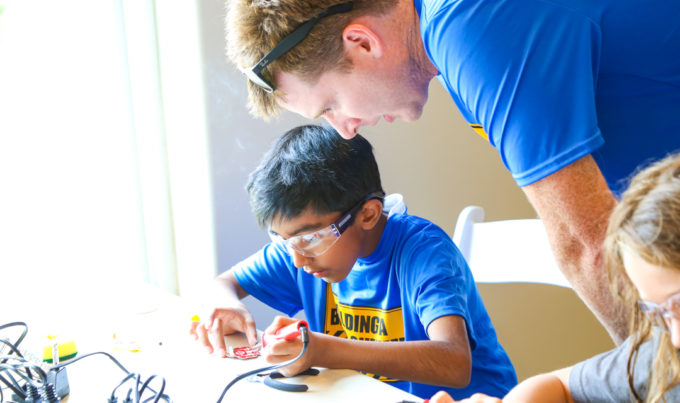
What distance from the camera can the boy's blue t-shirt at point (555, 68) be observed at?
745mm

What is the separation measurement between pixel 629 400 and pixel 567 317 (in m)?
1.47

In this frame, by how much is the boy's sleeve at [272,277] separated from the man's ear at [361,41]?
59 centimetres

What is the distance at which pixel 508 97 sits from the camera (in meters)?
0.76

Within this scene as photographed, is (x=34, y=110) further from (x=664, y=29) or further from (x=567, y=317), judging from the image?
(x=567, y=317)

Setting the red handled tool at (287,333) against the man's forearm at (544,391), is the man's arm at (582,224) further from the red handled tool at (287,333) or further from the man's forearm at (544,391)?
the red handled tool at (287,333)

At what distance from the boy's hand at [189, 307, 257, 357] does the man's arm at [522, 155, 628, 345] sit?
604 millimetres

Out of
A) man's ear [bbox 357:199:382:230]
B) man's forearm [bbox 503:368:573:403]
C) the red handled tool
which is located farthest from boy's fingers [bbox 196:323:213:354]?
man's forearm [bbox 503:368:573:403]

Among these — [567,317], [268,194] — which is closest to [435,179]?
[567,317]

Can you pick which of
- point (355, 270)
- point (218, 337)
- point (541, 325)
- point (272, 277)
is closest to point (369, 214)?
point (355, 270)

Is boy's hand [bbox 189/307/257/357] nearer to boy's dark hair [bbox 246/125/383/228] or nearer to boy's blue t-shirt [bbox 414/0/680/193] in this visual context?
boy's dark hair [bbox 246/125/383/228]

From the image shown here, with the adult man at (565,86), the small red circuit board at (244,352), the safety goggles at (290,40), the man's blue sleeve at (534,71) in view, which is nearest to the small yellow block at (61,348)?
the small red circuit board at (244,352)

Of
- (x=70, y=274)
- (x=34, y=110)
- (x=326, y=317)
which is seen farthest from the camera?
(x=70, y=274)

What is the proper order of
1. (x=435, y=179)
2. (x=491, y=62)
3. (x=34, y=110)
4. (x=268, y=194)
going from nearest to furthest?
(x=491, y=62)
(x=268, y=194)
(x=34, y=110)
(x=435, y=179)

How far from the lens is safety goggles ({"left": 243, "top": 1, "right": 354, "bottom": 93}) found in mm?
933
